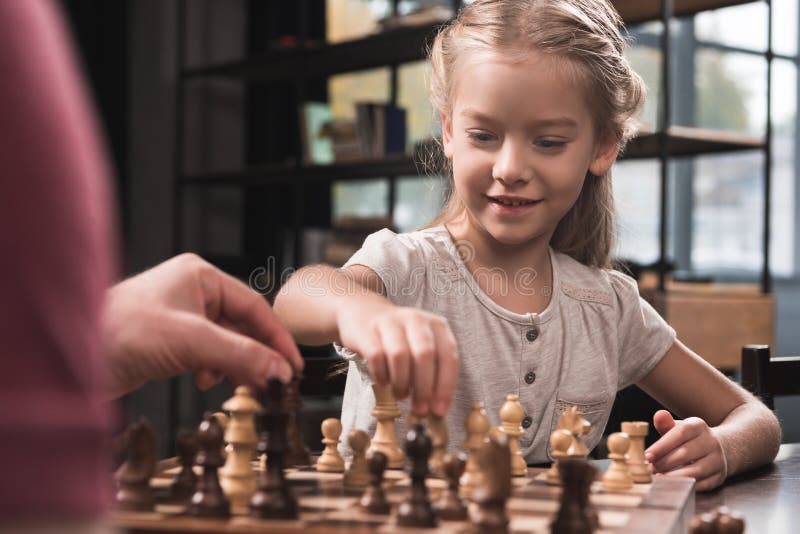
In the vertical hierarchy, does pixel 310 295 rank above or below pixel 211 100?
below

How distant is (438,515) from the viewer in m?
0.73

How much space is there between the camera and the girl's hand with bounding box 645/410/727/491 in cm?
121

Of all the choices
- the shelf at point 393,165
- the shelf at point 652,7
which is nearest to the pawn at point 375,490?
the shelf at point 393,165

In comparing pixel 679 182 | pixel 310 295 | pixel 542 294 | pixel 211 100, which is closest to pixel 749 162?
pixel 679 182

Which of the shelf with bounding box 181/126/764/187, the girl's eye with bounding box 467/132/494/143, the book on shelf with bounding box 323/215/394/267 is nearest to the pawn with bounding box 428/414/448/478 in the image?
the girl's eye with bounding box 467/132/494/143

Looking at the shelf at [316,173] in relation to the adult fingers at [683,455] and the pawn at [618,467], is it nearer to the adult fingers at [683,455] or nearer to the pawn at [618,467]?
the adult fingers at [683,455]

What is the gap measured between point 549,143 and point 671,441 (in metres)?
0.51

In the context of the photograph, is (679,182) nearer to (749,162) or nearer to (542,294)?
(749,162)

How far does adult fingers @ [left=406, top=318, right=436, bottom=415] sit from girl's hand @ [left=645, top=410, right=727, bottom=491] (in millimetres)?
506

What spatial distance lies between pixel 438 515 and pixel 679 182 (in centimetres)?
479

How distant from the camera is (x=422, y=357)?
81 centimetres

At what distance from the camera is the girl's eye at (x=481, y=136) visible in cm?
152

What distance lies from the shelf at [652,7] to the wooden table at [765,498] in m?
2.21

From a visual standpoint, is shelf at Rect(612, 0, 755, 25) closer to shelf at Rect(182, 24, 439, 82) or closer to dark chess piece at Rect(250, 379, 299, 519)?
shelf at Rect(182, 24, 439, 82)
